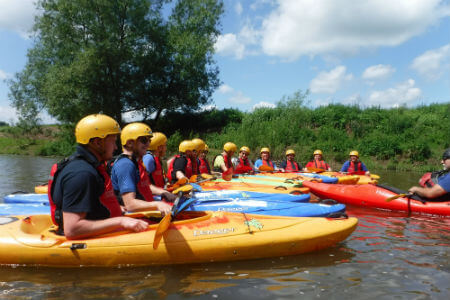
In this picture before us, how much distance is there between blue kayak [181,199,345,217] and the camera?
200 inches

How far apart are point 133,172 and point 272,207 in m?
2.46

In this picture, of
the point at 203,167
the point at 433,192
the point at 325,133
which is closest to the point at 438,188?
the point at 433,192


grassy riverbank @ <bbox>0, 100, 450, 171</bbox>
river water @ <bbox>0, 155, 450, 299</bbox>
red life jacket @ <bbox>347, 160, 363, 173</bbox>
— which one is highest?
grassy riverbank @ <bbox>0, 100, 450, 171</bbox>

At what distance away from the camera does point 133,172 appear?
12.1 feet

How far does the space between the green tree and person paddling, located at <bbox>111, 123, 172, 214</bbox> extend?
16.0 m

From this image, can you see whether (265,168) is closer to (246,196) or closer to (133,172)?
(246,196)

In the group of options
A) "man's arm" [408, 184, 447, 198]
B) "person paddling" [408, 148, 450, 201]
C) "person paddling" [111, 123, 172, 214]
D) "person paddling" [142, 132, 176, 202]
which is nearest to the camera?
"person paddling" [111, 123, 172, 214]

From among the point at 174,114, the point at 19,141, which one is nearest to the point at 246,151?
the point at 174,114

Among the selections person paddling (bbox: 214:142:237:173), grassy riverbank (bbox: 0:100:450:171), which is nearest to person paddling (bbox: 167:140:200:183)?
person paddling (bbox: 214:142:237:173)

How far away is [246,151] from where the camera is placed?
9.74 meters

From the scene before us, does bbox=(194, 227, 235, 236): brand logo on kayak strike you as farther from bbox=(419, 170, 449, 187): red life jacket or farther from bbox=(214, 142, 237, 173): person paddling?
bbox=(214, 142, 237, 173): person paddling

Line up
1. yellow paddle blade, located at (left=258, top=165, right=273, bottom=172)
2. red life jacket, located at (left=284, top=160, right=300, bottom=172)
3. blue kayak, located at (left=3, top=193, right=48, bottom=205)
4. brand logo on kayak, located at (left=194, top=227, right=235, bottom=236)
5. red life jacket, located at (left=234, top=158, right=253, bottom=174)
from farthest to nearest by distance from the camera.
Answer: red life jacket, located at (left=284, top=160, right=300, bottom=172), yellow paddle blade, located at (left=258, top=165, right=273, bottom=172), red life jacket, located at (left=234, top=158, right=253, bottom=174), blue kayak, located at (left=3, top=193, right=48, bottom=205), brand logo on kayak, located at (left=194, top=227, right=235, bottom=236)

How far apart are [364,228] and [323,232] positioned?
2042 mm

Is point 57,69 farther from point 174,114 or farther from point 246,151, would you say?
point 246,151
